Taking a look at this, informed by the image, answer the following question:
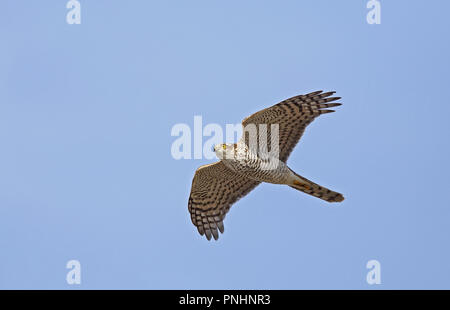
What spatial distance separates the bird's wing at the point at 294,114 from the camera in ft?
49.8

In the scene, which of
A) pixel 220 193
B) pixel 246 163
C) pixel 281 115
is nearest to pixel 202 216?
pixel 220 193

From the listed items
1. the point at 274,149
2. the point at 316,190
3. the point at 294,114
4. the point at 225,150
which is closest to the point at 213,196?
the point at 225,150

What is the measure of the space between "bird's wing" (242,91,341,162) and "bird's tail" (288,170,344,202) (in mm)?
886

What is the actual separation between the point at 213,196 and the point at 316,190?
2294mm

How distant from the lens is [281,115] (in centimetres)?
1532

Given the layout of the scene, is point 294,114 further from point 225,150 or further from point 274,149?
point 225,150

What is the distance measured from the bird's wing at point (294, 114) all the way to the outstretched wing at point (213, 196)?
4.42 feet

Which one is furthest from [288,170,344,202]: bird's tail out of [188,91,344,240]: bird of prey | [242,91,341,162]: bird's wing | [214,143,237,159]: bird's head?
[214,143,237,159]: bird's head

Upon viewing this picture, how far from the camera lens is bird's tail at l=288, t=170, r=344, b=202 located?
15.7 m

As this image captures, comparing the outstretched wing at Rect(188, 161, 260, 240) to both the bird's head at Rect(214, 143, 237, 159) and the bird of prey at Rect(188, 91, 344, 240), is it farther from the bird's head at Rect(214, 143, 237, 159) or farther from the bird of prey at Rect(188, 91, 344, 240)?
the bird's head at Rect(214, 143, 237, 159)

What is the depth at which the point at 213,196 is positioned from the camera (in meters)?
16.8
